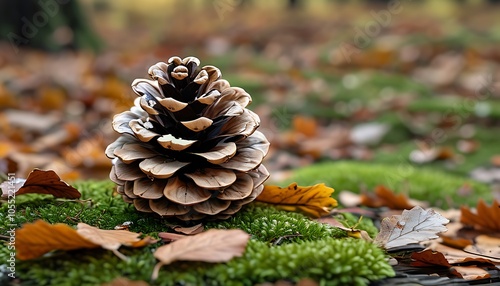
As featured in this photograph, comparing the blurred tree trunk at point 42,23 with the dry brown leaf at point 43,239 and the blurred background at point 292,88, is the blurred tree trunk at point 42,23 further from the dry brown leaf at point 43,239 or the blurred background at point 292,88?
the dry brown leaf at point 43,239

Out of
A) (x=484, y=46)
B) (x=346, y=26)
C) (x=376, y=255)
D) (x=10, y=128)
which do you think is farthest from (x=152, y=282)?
(x=346, y=26)

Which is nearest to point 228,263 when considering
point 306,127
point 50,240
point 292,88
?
point 50,240

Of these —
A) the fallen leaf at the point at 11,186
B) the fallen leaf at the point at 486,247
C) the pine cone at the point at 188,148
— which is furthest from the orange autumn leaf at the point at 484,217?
the fallen leaf at the point at 11,186

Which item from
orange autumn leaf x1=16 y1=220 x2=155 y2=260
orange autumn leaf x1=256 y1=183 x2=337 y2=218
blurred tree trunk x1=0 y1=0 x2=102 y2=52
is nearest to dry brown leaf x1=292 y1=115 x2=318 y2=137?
orange autumn leaf x1=256 y1=183 x2=337 y2=218

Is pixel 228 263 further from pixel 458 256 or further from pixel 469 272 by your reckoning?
pixel 458 256

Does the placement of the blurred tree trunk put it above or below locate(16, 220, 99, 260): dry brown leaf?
above

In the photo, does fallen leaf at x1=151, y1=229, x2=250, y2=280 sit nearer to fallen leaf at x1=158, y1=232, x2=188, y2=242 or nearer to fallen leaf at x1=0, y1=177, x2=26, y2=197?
fallen leaf at x1=158, y1=232, x2=188, y2=242
